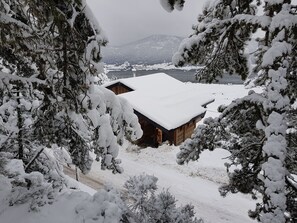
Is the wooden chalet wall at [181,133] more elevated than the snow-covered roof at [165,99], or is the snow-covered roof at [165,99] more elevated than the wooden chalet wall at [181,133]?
the snow-covered roof at [165,99]

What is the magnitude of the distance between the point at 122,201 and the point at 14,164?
129 inches

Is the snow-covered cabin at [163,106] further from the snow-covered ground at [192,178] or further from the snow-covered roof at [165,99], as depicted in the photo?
the snow-covered ground at [192,178]

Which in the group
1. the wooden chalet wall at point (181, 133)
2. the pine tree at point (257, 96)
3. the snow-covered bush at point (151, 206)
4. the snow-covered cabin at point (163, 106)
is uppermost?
the pine tree at point (257, 96)

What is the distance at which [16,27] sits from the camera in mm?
4031

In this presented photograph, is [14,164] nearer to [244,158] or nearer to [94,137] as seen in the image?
[94,137]

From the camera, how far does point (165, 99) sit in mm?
27109

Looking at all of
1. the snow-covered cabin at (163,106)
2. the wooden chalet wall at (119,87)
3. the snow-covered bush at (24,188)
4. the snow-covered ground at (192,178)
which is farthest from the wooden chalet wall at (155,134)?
the snow-covered bush at (24,188)

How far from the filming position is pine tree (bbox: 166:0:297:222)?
167 inches

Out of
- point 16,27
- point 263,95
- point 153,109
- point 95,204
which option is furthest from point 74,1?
point 153,109

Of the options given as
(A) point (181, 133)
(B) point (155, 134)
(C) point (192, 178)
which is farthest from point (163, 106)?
(C) point (192, 178)

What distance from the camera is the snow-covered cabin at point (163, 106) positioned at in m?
22.5

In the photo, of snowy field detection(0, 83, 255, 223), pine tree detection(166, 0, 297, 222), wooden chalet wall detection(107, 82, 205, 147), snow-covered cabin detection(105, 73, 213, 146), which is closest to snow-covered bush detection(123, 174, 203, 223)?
snowy field detection(0, 83, 255, 223)

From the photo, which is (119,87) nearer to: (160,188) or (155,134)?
(155,134)

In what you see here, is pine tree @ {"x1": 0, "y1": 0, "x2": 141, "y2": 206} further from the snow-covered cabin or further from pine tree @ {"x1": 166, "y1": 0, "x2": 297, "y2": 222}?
the snow-covered cabin
